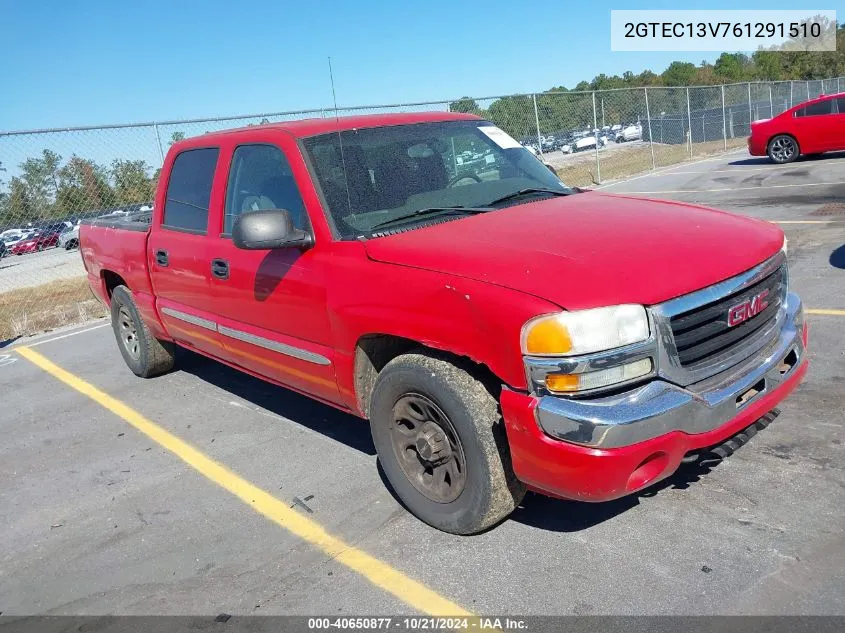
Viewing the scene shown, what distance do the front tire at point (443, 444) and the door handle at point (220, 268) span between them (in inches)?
57.0

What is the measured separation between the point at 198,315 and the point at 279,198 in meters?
1.26

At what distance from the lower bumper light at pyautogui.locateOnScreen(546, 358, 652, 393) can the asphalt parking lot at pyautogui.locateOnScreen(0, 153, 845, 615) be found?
2.63ft

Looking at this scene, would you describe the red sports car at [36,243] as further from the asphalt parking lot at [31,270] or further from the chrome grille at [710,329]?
the chrome grille at [710,329]

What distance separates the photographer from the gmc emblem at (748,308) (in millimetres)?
2953

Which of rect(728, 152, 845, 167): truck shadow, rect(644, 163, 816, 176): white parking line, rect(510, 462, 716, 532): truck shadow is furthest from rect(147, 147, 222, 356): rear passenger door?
rect(728, 152, 845, 167): truck shadow

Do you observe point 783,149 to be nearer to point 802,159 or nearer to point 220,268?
point 802,159

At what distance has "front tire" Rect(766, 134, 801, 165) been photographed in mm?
17906

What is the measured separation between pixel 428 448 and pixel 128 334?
4188mm

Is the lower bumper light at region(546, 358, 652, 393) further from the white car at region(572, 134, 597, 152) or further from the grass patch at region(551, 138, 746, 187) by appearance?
the white car at region(572, 134, 597, 152)

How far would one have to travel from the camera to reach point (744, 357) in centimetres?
303

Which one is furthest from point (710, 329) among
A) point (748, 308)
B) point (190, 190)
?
point (190, 190)

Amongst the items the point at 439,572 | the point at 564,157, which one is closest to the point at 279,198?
the point at 439,572

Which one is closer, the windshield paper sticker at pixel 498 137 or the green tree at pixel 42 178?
the windshield paper sticker at pixel 498 137

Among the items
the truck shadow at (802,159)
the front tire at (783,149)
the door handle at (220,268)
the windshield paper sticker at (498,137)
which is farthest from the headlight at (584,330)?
the front tire at (783,149)
